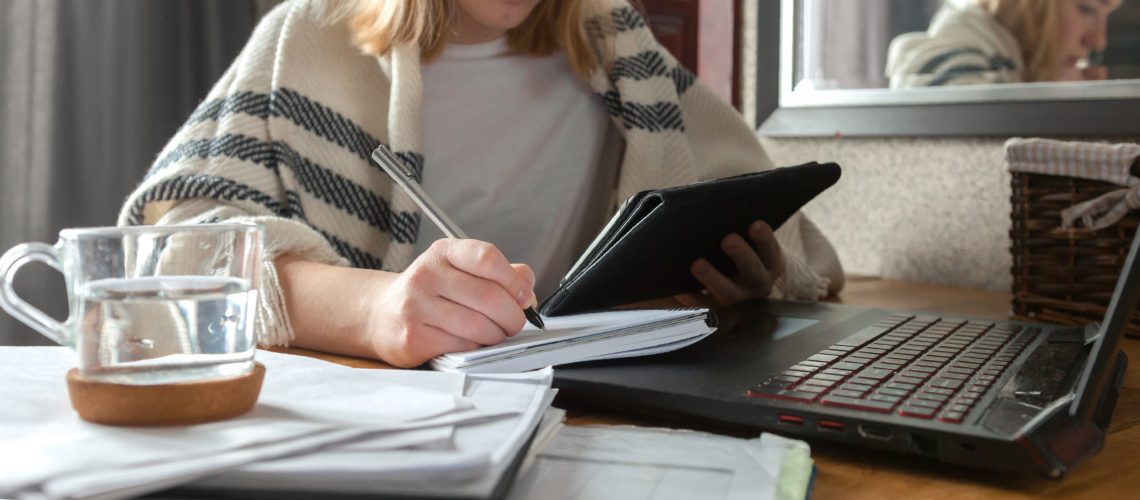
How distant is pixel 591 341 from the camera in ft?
2.03

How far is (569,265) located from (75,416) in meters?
0.80

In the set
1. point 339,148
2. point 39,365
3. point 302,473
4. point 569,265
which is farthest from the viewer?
point 569,265

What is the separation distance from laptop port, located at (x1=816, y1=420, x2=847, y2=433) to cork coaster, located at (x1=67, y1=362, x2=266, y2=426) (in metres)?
0.27

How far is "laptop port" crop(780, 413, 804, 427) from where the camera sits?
49 centimetres

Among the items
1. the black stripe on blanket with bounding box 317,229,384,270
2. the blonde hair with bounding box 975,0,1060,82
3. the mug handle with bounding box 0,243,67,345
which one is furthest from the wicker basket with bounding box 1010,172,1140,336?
the mug handle with bounding box 0,243,67,345

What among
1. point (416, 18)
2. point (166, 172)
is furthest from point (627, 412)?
point (416, 18)

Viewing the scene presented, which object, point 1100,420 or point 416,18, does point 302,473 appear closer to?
point 1100,420

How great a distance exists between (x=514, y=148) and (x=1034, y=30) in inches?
26.6

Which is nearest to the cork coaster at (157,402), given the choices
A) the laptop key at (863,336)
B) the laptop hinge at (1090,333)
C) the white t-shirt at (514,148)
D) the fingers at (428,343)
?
the fingers at (428,343)

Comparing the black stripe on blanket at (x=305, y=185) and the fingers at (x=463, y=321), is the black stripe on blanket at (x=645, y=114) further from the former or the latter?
the fingers at (x=463, y=321)

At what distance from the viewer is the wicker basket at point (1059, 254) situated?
95cm

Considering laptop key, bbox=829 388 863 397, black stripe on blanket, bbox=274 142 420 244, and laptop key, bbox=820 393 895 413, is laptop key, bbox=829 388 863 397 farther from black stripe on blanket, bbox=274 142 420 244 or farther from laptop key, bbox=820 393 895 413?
black stripe on blanket, bbox=274 142 420 244

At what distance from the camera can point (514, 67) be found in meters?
1.19

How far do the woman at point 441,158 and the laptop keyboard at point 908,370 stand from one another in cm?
19
